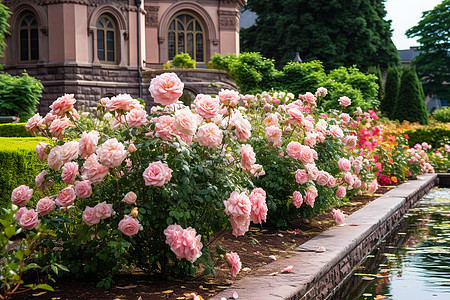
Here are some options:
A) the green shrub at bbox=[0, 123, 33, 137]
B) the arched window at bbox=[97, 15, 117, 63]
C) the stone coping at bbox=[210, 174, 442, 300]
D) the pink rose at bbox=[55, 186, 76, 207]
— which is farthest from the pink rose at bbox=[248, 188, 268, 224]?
the arched window at bbox=[97, 15, 117, 63]

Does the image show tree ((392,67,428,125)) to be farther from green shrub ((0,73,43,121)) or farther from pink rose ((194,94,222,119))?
pink rose ((194,94,222,119))

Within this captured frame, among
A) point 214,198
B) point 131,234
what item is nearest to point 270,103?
point 214,198

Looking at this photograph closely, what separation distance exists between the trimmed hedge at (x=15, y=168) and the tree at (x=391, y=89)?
95.3ft

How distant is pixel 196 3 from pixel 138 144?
78.9 feet

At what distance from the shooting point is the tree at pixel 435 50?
4566cm

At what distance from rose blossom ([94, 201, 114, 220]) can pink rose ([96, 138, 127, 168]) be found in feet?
0.98

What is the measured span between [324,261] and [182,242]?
1.50 meters

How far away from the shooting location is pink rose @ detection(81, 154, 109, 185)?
4.08 metres

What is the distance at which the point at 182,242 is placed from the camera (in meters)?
3.96

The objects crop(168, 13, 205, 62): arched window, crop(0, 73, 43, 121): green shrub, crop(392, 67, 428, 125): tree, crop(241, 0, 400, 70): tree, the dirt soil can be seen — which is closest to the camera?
the dirt soil

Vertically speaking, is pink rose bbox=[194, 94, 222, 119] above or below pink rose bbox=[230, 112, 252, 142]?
above

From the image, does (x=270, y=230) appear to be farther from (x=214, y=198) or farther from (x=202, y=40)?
(x=202, y=40)

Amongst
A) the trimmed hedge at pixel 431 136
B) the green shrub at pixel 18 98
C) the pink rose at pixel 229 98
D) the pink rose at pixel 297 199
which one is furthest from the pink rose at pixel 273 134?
the trimmed hedge at pixel 431 136

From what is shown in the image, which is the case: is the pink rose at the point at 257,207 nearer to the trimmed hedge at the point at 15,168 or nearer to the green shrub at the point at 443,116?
the trimmed hedge at the point at 15,168
